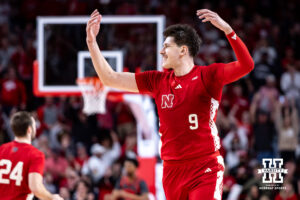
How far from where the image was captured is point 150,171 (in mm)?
11625

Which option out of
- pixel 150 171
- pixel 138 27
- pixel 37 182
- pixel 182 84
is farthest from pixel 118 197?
pixel 182 84

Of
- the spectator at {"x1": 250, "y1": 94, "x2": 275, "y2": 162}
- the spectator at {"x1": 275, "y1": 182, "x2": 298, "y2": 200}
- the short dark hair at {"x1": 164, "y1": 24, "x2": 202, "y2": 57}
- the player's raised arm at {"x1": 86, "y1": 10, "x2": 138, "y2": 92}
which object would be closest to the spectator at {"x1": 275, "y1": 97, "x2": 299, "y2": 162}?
the spectator at {"x1": 250, "y1": 94, "x2": 275, "y2": 162}

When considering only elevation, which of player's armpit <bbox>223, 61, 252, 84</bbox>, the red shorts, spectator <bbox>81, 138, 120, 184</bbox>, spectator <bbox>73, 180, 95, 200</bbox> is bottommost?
spectator <bbox>73, 180, 95, 200</bbox>

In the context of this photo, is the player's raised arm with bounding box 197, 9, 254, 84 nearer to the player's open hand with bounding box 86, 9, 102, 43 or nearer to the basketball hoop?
the player's open hand with bounding box 86, 9, 102, 43

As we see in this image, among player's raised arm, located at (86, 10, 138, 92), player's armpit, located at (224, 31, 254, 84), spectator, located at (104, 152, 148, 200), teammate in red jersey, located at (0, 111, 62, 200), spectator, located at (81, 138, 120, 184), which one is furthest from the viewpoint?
spectator, located at (81, 138, 120, 184)

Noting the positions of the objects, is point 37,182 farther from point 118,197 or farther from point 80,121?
point 80,121

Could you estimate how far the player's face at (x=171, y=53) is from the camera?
16.6 ft

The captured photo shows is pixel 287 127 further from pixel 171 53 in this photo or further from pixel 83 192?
pixel 171 53

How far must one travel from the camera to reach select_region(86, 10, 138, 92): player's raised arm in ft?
16.6

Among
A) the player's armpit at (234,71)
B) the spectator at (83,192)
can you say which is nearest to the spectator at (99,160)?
the spectator at (83,192)

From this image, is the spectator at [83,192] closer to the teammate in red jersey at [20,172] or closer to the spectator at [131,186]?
the spectator at [131,186]

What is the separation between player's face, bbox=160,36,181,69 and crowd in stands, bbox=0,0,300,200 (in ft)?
17.9

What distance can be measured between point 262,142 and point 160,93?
8849 mm

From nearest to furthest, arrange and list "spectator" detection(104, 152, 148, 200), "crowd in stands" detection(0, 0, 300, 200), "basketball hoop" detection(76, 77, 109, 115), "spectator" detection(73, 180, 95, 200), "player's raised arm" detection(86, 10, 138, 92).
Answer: "player's raised arm" detection(86, 10, 138, 92)
"spectator" detection(104, 152, 148, 200)
"spectator" detection(73, 180, 95, 200)
"basketball hoop" detection(76, 77, 109, 115)
"crowd in stands" detection(0, 0, 300, 200)
